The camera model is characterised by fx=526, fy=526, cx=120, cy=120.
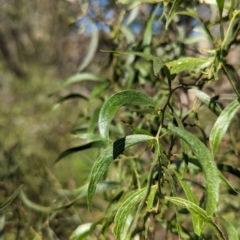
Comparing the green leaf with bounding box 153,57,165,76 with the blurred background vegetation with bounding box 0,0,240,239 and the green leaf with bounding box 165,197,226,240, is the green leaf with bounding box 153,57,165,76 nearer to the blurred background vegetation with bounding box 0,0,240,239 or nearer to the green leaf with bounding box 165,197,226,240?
the green leaf with bounding box 165,197,226,240

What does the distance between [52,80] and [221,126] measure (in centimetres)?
296

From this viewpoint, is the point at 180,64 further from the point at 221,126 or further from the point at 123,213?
the point at 123,213

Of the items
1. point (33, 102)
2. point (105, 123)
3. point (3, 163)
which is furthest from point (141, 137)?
point (33, 102)

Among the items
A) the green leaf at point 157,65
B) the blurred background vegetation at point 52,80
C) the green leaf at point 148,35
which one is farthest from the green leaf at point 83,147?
the green leaf at point 157,65

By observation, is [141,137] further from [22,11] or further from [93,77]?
[22,11]

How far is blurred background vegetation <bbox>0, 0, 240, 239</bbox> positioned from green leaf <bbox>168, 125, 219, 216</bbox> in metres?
0.43

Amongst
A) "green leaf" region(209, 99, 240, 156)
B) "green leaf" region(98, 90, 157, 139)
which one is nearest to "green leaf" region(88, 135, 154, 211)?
"green leaf" region(98, 90, 157, 139)

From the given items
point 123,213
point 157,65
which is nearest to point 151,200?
point 123,213

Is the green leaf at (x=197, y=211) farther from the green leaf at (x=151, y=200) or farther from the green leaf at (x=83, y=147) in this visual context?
the green leaf at (x=83, y=147)

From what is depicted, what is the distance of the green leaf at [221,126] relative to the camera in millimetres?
636

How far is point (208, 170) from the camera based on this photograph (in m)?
0.55

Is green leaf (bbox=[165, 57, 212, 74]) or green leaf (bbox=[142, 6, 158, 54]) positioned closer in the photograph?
green leaf (bbox=[165, 57, 212, 74])

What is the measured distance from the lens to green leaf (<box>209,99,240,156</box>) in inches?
25.0

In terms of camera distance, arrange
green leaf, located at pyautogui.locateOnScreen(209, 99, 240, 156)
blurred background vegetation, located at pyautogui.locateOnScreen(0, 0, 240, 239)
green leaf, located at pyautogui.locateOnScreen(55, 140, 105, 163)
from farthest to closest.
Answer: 1. blurred background vegetation, located at pyautogui.locateOnScreen(0, 0, 240, 239)
2. green leaf, located at pyautogui.locateOnScreen(55, 140, 105, 163)
3. green leaf, located at pyautogui.locateOnScreen(209, 99, 240, 156)
